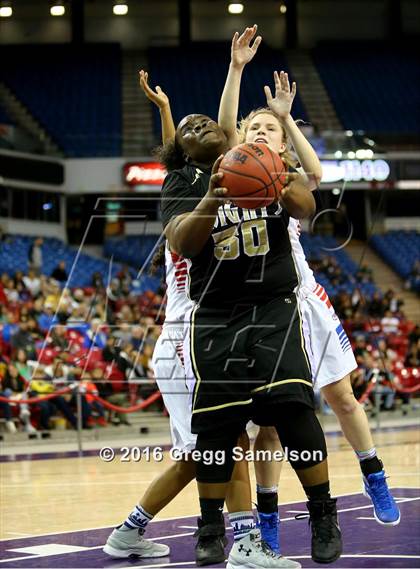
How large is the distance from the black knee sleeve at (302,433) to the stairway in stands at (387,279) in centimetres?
2372

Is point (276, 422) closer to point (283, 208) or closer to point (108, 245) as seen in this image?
point (283, 208)

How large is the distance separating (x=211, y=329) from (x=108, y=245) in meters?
25.8

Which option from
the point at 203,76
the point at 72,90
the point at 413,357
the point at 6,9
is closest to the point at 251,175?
the point at 413,357

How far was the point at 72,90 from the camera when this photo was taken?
35094 mm

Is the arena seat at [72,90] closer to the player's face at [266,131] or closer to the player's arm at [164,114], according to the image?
the player's arm at [164,114]

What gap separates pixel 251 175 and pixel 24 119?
96.9 ft

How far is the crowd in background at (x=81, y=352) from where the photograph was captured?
594 inches

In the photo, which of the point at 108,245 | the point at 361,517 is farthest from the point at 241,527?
the point at 108,245

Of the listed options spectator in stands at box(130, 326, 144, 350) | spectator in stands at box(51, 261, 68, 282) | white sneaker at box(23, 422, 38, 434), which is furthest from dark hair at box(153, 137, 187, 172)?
spectator in stands at box(51, 261, 68, 282)

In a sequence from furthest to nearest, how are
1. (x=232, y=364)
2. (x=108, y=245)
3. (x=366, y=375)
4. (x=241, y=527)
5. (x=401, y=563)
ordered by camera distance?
(x=108, y=245)
(x=366, y=375)
(x=401, y=563)
(x=241, y=527)
(x=232, y=364)

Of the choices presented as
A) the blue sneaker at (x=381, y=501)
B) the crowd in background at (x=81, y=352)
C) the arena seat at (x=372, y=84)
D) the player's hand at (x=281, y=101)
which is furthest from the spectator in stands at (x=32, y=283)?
the arena seat at (x=372, y=84)

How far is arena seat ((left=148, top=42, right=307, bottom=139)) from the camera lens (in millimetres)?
34188

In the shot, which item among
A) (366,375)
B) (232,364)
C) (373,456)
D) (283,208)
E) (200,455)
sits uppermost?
(283,208)

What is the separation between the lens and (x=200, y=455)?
488 cm
